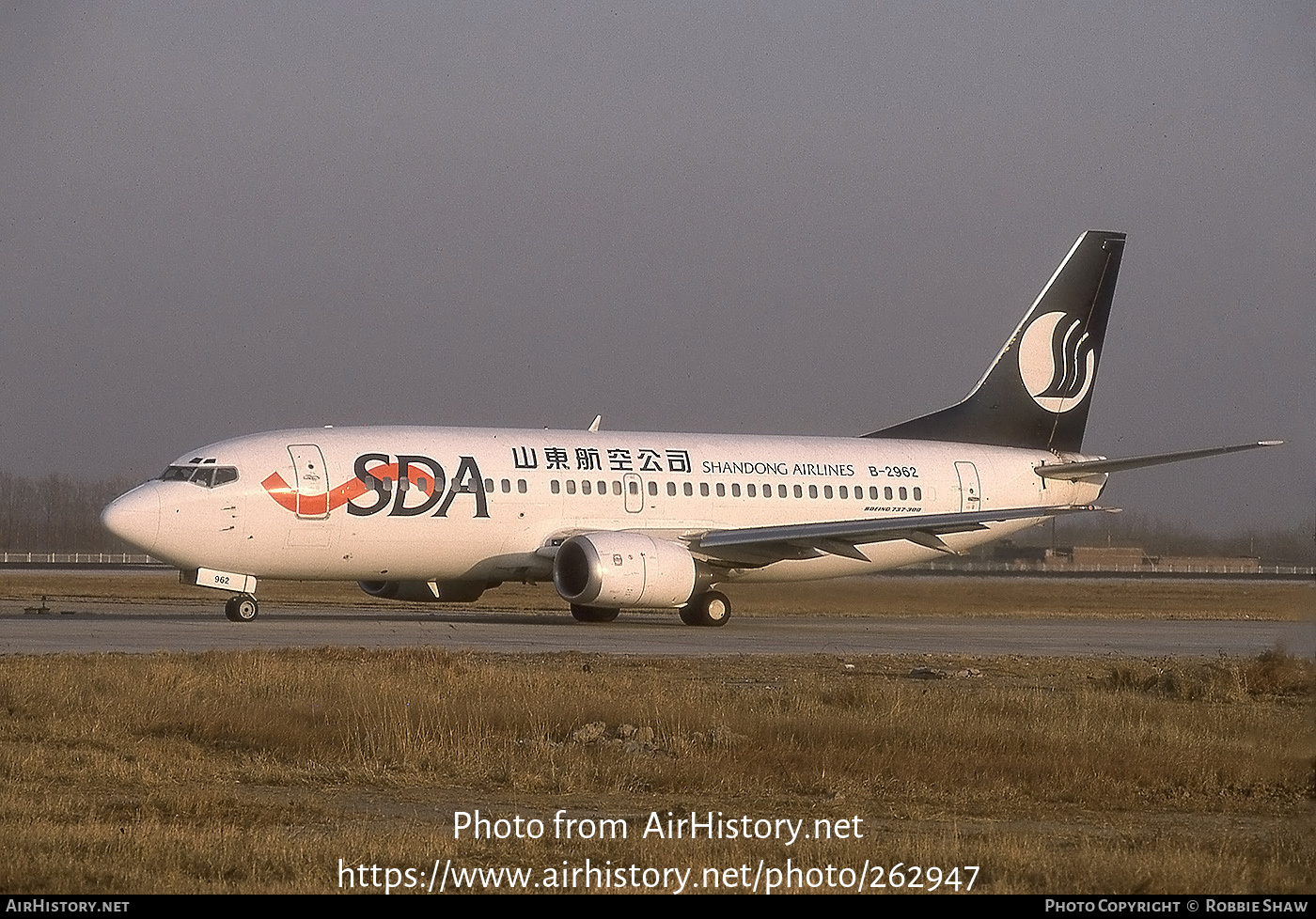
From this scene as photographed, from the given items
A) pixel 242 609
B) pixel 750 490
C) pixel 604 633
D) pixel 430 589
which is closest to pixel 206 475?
pixel 242 609

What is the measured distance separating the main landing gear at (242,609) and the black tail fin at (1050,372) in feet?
52.0

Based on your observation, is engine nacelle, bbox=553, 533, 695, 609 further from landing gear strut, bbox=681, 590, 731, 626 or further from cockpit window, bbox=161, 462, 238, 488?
cockpit window, bbox=161, 462, 238, 488

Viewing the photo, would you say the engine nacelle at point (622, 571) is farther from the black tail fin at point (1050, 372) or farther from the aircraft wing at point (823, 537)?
the black tail fin at point (1050, 372)

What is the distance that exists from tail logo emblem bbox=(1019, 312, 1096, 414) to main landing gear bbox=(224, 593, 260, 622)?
19.0 meters

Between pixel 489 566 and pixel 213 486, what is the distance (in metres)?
5.51

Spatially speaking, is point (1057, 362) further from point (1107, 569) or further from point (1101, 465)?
point (1107, 569)

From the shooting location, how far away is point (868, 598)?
1559 inches

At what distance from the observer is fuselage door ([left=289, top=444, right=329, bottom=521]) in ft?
99.3

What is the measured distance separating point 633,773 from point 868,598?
27624 millimetres

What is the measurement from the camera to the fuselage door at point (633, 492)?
33875 millimetres

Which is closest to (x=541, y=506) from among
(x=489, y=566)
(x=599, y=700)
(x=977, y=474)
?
(x=489, y=566)

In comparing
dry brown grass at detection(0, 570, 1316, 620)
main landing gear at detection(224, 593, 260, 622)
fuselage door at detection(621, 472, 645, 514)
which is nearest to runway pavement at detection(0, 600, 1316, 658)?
main landing gear at detection(224, 593, 260, 622)

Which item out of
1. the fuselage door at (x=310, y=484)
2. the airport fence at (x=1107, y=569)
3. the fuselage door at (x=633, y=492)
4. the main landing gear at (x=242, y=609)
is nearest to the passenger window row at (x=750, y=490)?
the fuselage door at (x=633, y=492)

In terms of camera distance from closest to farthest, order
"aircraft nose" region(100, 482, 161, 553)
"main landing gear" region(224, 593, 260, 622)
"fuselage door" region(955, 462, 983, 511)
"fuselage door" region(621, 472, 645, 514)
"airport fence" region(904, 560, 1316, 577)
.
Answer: "airport fence" region(904, 560, 1316, 577)
"aircraft nose" region(100, 482, 161, 553)
"main landing gear" region(224, 593, 260, 622)
"fuselage door" region(621, 472, 645, 514)
"fuselage door" region(955, 462, 983, 511)
